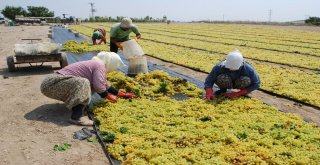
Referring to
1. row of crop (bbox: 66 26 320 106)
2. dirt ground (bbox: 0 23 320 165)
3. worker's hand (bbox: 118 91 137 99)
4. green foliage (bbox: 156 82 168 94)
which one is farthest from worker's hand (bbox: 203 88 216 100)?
row of crop (bbox: 66 26 320 106)

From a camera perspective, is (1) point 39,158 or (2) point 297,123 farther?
(2) point 297,123

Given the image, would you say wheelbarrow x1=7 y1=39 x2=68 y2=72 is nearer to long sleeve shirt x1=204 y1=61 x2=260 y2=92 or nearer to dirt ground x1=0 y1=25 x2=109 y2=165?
dirt ground x1=0 y1=25 x2=109 y2=165

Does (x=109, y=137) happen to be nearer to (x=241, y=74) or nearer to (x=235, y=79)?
(x=235, y=79)

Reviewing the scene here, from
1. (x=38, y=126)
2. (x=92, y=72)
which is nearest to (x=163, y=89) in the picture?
(x=92, y=72)

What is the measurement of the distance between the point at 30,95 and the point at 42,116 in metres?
1.82

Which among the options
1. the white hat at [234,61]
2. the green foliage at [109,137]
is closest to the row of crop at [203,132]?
the green foliage at [109,137]

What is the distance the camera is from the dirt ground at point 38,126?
17.1ft

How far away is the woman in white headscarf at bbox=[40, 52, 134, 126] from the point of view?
21.6 ft

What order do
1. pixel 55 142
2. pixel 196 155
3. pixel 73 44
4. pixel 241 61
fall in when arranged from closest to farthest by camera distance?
pixel 196 155 < pixel 55 142 < pixel 241 61 < pixel 73 44

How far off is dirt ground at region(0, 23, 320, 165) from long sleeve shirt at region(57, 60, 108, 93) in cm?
92

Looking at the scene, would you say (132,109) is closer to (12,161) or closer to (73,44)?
(12,161)

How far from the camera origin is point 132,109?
23.3 feet

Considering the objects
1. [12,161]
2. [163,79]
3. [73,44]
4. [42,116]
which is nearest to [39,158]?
[12,161]

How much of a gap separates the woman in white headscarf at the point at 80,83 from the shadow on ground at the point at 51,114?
0.32 meters
